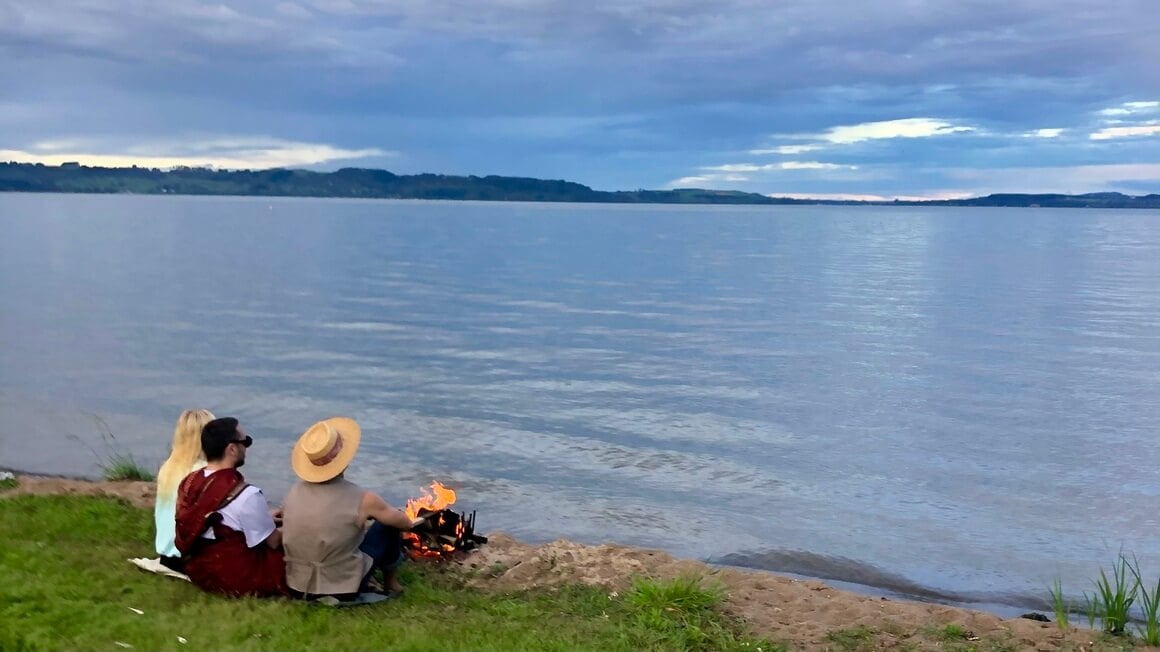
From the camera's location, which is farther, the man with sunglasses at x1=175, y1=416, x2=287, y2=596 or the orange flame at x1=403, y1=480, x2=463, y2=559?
the orange flame at x1=403, y1=480, x2=463, y2=559

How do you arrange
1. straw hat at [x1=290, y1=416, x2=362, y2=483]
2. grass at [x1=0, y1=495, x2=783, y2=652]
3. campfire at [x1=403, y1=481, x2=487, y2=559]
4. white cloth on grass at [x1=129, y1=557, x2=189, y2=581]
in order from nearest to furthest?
grass at [x1=0, y1=495, x2=783, y2=652], straw hat at [x1=290, y1=416, x2=362, y2=483], white cloth on grass at [x1=129, y1=557, x2=189, y2=581], campfire at [x1=403, y1=481, x2=487, y2=559]

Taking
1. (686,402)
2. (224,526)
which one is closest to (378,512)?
(224,526)

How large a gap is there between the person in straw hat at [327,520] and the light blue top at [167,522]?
3.24 feet

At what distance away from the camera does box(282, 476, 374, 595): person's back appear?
761cm

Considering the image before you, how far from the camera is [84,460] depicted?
16.7m

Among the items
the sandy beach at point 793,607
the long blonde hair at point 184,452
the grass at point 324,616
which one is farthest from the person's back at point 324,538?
the sandy beach at point 793,607

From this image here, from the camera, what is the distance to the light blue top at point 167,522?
8.10 m

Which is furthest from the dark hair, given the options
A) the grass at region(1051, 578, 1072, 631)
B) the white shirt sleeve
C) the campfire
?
the grass at region(1051, 578, 1072, 631)

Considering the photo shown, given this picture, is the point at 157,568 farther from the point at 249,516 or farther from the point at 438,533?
the point at 438,533

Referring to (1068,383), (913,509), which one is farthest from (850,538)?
(1068,383)

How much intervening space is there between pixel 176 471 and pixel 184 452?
0.54 ft

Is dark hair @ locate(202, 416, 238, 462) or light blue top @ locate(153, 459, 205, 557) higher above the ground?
dark hair @ locate(202, 416, 238, 462)

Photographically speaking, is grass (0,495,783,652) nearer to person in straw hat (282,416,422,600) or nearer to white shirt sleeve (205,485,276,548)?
person in straw hat (282,416,422,600)

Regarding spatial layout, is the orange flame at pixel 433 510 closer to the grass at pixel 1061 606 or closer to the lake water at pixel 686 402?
the lake water at pixel 686 402
